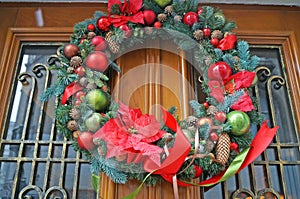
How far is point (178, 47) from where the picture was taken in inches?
41.8

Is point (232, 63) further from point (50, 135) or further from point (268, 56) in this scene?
point (50, 135)

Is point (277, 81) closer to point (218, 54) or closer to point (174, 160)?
point (218, 54)

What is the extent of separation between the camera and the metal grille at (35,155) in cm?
98

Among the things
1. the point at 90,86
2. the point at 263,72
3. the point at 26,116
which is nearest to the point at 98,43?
the point at 90,86

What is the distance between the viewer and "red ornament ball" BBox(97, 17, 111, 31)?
1004 millimetres

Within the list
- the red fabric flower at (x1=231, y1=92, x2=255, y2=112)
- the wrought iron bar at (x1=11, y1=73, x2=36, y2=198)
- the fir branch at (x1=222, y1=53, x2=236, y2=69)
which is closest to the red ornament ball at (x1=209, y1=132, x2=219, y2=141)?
the red fabric flower at (x1=231, y1=92, x2=255, y2=112)

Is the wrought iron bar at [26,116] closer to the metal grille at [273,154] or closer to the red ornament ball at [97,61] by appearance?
the red ornament ball at [97,61]

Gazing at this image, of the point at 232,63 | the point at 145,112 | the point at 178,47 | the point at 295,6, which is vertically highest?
the point at 295,6

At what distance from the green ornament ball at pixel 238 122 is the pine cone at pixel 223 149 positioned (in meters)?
0.04

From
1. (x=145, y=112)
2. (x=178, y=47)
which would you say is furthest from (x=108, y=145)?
(x=178, y=47)

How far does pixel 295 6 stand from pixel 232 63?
491 mm

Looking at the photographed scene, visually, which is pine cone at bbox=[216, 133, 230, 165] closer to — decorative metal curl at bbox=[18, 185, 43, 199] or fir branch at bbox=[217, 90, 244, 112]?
fir branch at bbox=[217, 90, 244, 112]

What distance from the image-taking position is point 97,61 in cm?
94

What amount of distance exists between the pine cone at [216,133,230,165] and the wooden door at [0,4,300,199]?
13cm
